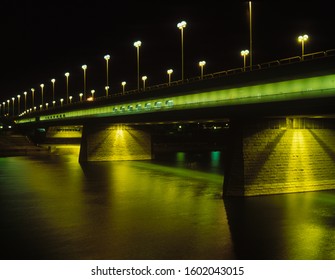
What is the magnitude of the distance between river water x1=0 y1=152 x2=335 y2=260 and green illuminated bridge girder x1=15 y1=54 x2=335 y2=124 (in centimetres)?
551

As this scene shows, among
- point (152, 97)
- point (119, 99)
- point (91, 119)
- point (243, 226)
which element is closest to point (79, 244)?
point (243, 226)

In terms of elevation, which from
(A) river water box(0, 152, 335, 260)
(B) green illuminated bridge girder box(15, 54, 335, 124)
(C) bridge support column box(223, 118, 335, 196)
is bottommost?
(A) river water box(0, 152, 335, 260)

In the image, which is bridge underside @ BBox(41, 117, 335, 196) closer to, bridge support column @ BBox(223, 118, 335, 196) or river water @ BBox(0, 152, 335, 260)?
bridge support column @ BBox(223, 118, 335, 196)

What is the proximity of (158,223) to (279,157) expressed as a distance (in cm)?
1042

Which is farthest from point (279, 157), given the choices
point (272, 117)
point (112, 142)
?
point (112, 142)

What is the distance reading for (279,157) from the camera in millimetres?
27781

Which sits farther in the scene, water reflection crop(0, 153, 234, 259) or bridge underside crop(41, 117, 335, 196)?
bridge underside crop(41, 117, 335, 196)

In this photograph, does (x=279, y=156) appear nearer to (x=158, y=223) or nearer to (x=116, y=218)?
(x=158, y=223)

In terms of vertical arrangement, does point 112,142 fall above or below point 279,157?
above

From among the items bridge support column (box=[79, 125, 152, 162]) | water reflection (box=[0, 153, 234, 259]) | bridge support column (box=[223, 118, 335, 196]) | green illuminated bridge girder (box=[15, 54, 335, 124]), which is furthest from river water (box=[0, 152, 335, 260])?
bridge support column (box=[79, 125, 152, 162])

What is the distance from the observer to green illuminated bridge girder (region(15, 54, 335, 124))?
71.1ft

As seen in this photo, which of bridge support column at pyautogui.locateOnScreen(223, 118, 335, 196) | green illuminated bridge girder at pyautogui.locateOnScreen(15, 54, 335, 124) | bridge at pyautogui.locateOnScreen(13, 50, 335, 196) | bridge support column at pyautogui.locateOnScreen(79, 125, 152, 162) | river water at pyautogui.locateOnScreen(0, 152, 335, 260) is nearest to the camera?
river water at pyautogui.locateOnScreen(0, 152, 335, 260)

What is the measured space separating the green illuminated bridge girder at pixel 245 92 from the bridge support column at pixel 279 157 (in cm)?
205
